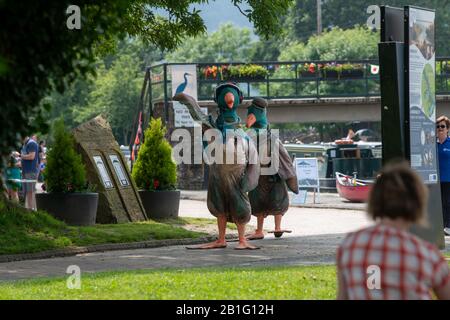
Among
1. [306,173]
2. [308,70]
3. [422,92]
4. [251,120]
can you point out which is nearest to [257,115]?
[251,120]

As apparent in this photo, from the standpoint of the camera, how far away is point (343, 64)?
44.8 meters

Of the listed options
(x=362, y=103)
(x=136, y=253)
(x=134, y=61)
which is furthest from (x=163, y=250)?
(x=134, y=61)

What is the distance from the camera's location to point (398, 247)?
226 inches

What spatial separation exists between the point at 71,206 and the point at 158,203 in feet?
8.96

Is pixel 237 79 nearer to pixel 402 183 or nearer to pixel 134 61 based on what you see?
pixel 402 183

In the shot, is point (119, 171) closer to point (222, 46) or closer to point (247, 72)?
point (247, 72)

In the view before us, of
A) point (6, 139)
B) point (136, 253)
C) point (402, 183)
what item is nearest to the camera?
point (402, 183)

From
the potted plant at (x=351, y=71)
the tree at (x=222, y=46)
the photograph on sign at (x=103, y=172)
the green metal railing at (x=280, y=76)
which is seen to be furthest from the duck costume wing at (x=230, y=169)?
the tree at (x=222, y=46)

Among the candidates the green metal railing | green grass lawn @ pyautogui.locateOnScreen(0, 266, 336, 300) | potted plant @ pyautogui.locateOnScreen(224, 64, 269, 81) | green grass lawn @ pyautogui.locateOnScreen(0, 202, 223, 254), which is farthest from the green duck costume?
potted plant @ pyautogui.locateOnScreen(224, 64, 269, 81)

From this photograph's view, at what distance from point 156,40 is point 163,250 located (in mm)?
6188

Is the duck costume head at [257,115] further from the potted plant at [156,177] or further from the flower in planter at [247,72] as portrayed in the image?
the flower in planter at [247,72]

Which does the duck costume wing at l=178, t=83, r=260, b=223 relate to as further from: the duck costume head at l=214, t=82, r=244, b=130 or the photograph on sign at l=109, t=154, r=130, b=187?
the photograph on sign at l=109, t=154, r=130, b=187

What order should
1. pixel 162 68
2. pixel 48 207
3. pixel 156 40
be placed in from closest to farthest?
pixel 48 207 < pixel 156 40 < pixel 162 68

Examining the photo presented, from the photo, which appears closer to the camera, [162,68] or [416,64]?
[416,64]
